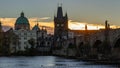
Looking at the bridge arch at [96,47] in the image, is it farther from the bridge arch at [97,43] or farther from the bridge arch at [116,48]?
the bridge arch at [116,48]

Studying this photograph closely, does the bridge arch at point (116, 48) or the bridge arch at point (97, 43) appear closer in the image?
the bridge arch at point (116, 48)

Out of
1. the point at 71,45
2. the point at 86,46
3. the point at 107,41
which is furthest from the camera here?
the point at 71,45

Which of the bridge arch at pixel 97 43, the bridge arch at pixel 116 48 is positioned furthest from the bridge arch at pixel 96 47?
the bridge arch at pixel 116 48

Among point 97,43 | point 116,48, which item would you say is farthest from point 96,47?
point 116,48

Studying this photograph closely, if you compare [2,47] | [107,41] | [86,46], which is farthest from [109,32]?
[2,47]

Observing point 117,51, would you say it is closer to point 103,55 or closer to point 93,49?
point 103,55

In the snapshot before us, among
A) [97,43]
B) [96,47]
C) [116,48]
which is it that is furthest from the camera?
[96,47]

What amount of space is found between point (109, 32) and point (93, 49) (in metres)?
23.2

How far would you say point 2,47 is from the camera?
19825cm

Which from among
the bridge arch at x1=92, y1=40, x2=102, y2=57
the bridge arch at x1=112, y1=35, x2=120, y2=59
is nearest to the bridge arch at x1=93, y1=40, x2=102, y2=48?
the bridge arch at x1=92, y1=40, x2=102, y2=57

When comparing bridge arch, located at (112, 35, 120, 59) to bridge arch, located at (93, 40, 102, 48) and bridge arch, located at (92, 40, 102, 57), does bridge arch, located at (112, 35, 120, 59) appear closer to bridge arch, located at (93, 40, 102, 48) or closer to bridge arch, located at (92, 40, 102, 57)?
bridge arch, located at (92, 40, 102, 57)

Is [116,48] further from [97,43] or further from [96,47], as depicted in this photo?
[96,47]

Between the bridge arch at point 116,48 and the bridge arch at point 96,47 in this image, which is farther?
the bridge arch at point 96,47

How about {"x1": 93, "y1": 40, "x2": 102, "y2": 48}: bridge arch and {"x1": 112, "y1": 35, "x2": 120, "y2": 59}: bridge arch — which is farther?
{"x1": 93, "y1": 40, "x2": 102, "y2": 48}: bridge arch
